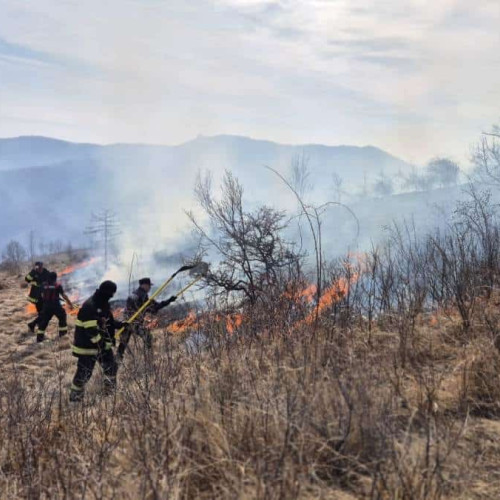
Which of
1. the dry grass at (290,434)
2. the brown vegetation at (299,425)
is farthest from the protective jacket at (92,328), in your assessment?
the dry grass at (290,434)

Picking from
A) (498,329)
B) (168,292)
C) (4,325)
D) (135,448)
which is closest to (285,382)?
(135,448)

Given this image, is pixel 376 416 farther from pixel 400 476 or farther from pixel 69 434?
pixel 69 434

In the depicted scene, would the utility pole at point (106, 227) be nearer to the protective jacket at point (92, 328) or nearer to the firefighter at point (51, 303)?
the firefighter at point (51, 303)

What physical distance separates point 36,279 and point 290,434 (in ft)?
39.4

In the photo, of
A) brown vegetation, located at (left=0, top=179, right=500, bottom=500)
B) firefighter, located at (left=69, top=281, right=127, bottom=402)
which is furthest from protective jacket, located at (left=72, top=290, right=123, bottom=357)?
brown vegetation, located at (left=0, top=179, right=500, bottom=500)

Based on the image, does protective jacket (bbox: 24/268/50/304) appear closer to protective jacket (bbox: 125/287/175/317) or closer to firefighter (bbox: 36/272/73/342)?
firefighter (bbox: 36/272/73/342)

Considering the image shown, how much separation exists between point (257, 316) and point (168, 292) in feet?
65.5

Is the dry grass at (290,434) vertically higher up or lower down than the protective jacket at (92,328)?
higher up

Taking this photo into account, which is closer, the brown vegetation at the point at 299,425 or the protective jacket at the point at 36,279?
the brown vegetation at the point at 299,425

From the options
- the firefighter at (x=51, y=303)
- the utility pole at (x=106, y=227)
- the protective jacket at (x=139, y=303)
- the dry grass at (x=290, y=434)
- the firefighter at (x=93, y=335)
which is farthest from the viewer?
the utility pole at (x=106, y=227)

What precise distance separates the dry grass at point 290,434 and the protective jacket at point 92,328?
2.71m

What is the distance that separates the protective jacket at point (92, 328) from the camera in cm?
623

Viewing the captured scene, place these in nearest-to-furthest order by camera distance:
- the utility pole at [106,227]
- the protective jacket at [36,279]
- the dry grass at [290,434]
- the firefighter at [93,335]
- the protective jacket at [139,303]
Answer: the dry grass at [290,434] < the firefighter at [93,335] < the protective jacket at [139,303] < the protective jacket at [36,279] < the utility pole at [106,227]

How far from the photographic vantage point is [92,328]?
20.4 feet
